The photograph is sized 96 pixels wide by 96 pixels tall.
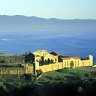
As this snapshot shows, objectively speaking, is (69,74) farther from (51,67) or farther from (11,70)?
(11,70)

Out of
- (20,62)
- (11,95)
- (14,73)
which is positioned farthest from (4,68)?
(11,95)

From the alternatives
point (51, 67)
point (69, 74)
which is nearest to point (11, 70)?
point (51, 67)

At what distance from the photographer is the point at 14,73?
1294 inches

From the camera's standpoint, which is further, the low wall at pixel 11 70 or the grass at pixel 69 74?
the low wall at pixel 11 70

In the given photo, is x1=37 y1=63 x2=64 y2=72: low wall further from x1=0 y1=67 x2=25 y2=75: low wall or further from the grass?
x1=0 y1=67 x2=25 y2=75: low wall

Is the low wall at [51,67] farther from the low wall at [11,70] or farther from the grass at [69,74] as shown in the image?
the low wall at [11,70]

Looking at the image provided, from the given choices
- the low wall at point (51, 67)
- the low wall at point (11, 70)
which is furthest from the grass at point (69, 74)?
the low wall at point (11, 70)

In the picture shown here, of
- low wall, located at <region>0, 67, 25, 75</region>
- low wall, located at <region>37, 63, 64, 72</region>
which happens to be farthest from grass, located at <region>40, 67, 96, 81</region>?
low wall, located at <region>0, 67, 25, 75</region>

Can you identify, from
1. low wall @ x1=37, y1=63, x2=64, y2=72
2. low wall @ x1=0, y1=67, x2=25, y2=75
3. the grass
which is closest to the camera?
the grass

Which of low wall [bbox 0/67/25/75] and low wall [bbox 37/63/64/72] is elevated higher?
low wall [bbox 37/63/64/72]

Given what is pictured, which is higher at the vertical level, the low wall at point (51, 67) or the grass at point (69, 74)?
the low wall at point (51, 67)

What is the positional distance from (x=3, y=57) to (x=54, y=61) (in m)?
3.61

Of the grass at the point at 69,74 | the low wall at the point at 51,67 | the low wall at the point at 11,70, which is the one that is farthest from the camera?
the low wall at the point at 51,67

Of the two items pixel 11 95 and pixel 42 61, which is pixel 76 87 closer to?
pixel 11 95
